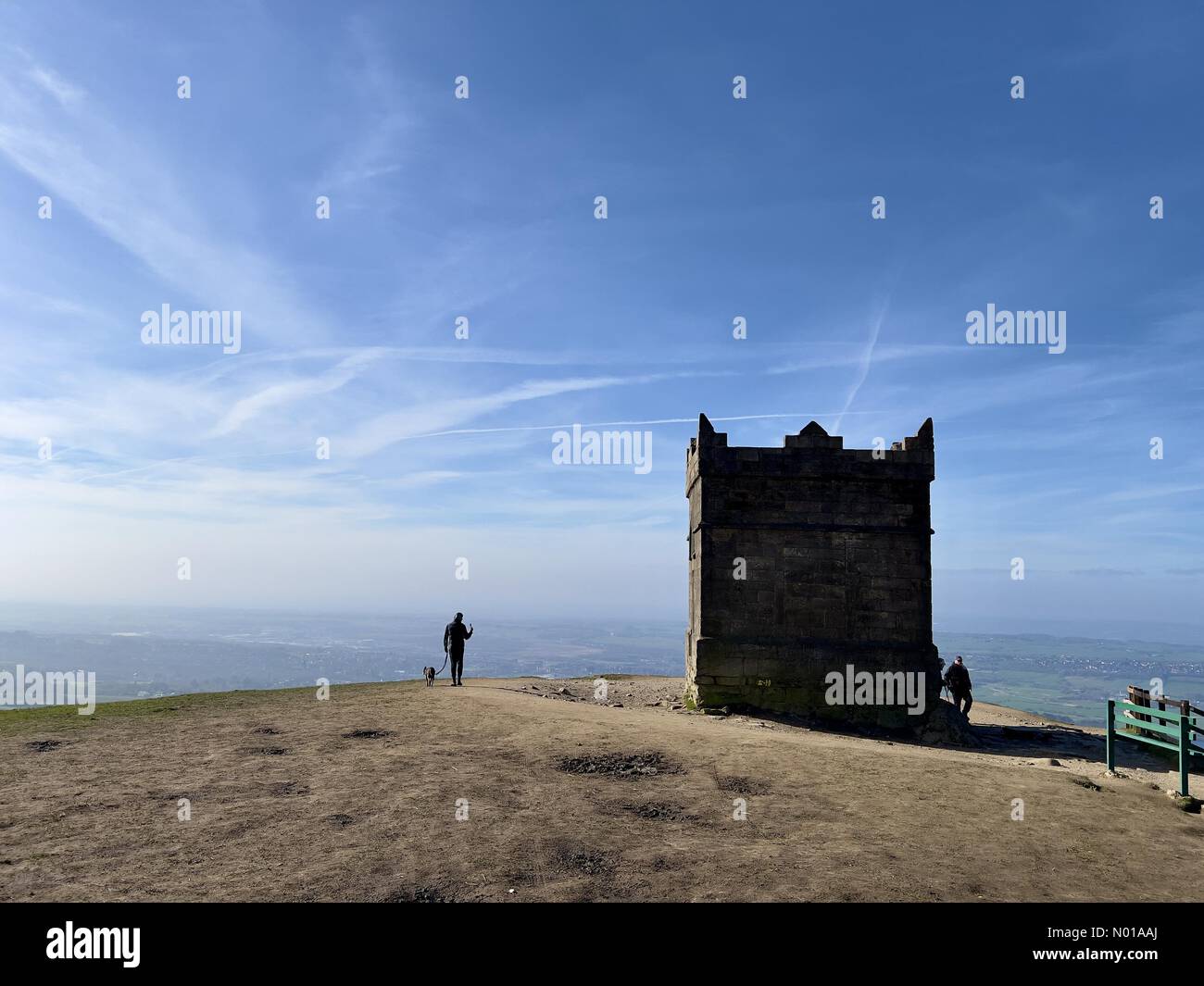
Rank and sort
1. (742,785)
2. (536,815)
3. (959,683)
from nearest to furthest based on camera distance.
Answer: (536,815) → (742,785) → (959,683)

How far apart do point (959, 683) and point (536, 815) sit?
680 inches

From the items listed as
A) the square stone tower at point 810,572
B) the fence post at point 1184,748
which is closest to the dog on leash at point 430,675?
the square stone tower at point 810,572

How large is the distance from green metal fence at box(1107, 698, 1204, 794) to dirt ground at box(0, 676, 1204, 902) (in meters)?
0.72

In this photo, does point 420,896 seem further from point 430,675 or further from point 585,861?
point 430,675

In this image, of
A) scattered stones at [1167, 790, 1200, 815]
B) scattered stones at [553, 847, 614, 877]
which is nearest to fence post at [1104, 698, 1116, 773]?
scattered stones at [1167, 790, 1200, 815]

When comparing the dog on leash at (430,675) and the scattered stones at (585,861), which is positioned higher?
the scattered stones at (585,861)

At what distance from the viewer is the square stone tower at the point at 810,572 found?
796 inches

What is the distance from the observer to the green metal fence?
40.3 ft

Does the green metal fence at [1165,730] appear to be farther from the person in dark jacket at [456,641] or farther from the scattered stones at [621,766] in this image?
the person in dark jacket at [456,641]

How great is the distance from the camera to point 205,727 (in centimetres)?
1468

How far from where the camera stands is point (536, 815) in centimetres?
963

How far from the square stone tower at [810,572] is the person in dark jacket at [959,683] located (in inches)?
102

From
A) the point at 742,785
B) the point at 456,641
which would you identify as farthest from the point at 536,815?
the point at 456,641
